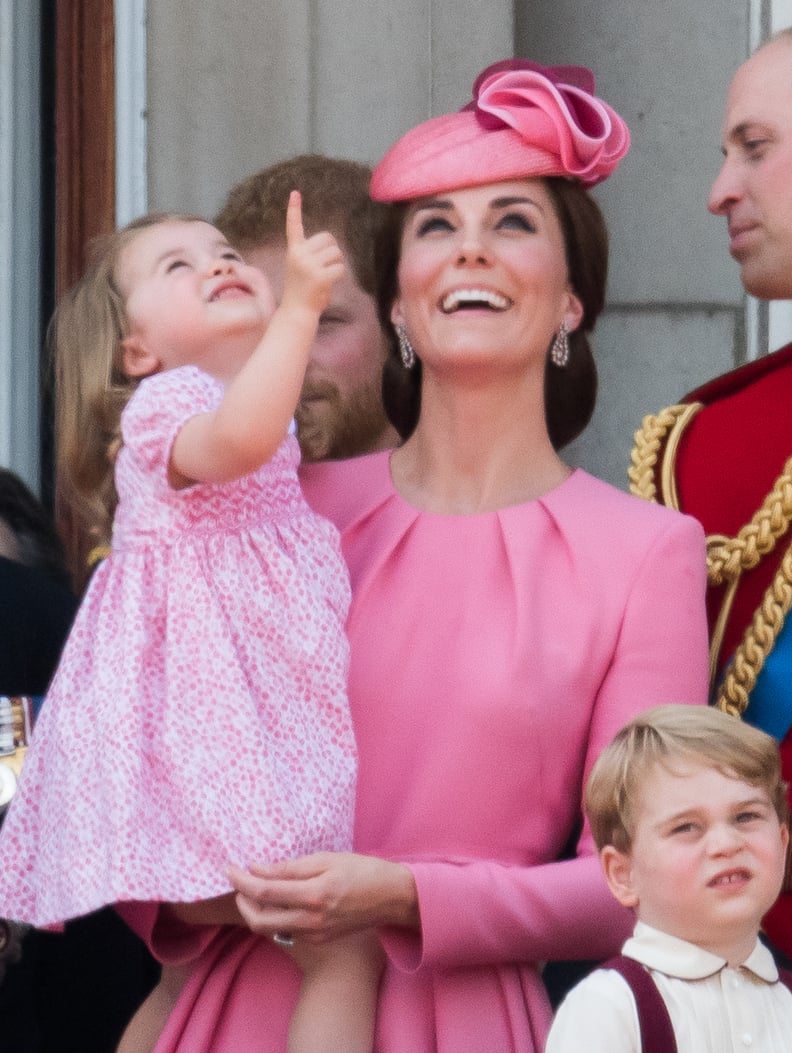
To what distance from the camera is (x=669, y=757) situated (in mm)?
2582

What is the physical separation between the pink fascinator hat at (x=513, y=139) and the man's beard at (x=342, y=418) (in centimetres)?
37

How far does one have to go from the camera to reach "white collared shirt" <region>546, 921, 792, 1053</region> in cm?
251

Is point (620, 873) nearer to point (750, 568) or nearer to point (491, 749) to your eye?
point (491, 749)

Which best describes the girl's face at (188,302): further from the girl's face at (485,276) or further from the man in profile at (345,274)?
the man in profile at (345,274)

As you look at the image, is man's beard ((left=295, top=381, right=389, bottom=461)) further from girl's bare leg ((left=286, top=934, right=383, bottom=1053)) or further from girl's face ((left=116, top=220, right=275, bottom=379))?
girl's bare leg ((left=286, top=934, right=383, bottom=1053))

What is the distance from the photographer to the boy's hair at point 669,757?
258 cm

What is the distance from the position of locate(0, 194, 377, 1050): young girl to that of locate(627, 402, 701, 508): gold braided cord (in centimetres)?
52

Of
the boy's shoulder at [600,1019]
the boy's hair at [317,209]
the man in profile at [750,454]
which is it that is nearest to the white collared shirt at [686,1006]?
the boy's shoulder at [600,1019]

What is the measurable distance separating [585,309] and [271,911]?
3.25 feet

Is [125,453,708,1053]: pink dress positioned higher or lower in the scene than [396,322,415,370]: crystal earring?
lower

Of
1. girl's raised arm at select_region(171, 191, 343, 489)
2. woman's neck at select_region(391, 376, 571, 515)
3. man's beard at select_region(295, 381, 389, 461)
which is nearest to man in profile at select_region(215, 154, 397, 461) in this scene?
man's beard at select_region(295, 381, 389, 461)

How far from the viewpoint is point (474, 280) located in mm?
3191

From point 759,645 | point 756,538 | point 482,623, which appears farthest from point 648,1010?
point 756,538

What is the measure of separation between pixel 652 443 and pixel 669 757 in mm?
945
